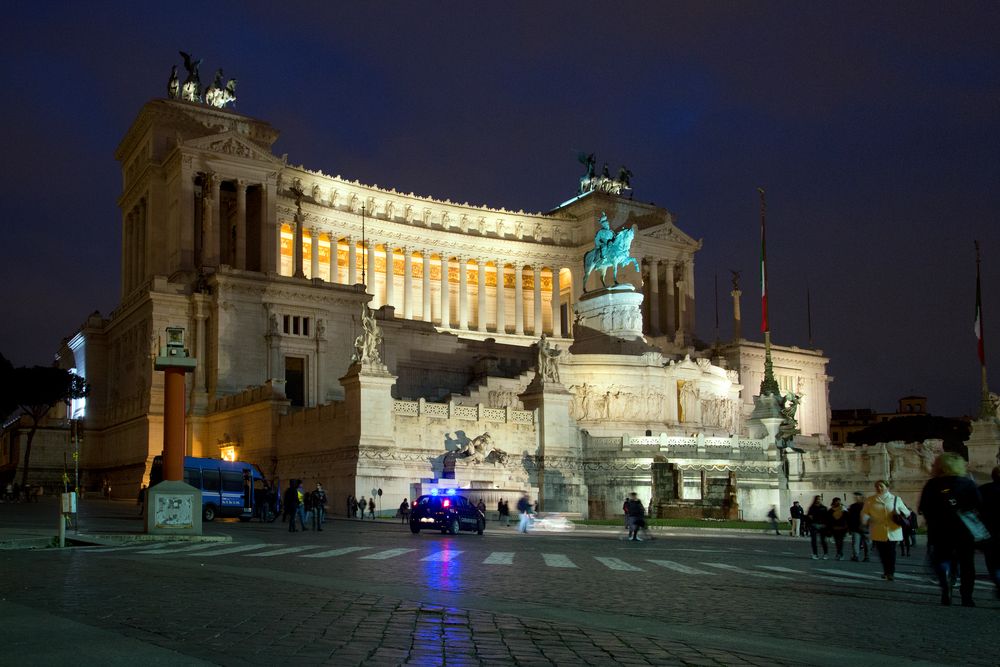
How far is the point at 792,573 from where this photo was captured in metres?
21.3

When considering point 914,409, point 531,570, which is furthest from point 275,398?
point 914,409

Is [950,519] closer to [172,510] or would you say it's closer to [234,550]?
[234,550]

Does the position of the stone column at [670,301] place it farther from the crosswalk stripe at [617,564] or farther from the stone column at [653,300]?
the crosswalk stripe at [617,564]

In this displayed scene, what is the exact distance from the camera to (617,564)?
2239 cm

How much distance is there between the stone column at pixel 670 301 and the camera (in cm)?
11406

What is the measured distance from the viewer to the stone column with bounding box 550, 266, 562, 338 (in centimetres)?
11272

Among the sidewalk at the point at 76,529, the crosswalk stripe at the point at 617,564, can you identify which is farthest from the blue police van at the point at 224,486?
the crosswalk stripe at the point at 617,564

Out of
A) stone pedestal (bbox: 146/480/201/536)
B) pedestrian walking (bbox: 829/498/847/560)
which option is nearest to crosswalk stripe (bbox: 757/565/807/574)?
pedestrian walking (bbox: 829/498/847/560)

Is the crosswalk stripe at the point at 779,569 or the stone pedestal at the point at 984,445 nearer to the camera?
the crosswalk stripe at the point at 779,569

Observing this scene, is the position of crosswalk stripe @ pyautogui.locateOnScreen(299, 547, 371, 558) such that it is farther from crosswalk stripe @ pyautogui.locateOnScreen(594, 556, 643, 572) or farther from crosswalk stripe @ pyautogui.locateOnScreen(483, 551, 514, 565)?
crosswalk stripe @ pyautogui.locateOnScreen(594, 556, 643, 572)

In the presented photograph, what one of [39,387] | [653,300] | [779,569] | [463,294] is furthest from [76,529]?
[653,300]

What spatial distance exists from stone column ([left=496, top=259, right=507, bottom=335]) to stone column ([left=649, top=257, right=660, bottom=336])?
14.9 metres

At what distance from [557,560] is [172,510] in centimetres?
1026

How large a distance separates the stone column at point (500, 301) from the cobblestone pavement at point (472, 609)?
86.3m
